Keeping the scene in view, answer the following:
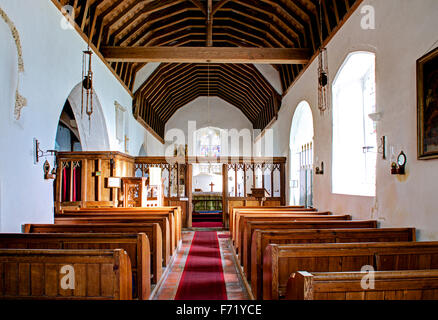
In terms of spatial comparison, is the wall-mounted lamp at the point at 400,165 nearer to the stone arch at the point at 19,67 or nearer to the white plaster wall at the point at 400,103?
the white plaster wall at the point at 400,103

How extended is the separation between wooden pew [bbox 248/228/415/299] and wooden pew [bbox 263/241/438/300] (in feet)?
1.47

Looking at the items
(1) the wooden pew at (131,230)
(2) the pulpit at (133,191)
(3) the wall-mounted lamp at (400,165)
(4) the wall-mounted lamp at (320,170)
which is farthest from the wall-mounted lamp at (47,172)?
(4) the wall-mounted lamp at (320,170)

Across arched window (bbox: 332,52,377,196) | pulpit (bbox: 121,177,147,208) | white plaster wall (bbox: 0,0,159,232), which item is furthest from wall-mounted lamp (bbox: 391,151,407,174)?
pulpit (bbox: 121,177,147,208)

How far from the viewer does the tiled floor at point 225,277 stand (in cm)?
349

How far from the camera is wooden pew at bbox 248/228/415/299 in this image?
9.84 ft

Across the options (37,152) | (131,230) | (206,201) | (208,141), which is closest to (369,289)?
(131,230)

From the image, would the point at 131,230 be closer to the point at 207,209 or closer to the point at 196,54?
the point at 196,54

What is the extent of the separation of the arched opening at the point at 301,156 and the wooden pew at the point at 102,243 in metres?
5.41

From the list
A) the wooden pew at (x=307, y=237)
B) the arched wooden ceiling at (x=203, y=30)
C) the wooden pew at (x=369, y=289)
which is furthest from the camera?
the arched wooden ceiling at (x=203, y=30)

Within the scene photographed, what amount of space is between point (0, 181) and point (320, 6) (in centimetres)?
523

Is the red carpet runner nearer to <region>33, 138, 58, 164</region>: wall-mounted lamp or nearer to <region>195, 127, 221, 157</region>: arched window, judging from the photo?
<region>33, 138, 58, 164</region>: wall-mounted lamp

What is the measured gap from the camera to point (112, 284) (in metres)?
2.10
